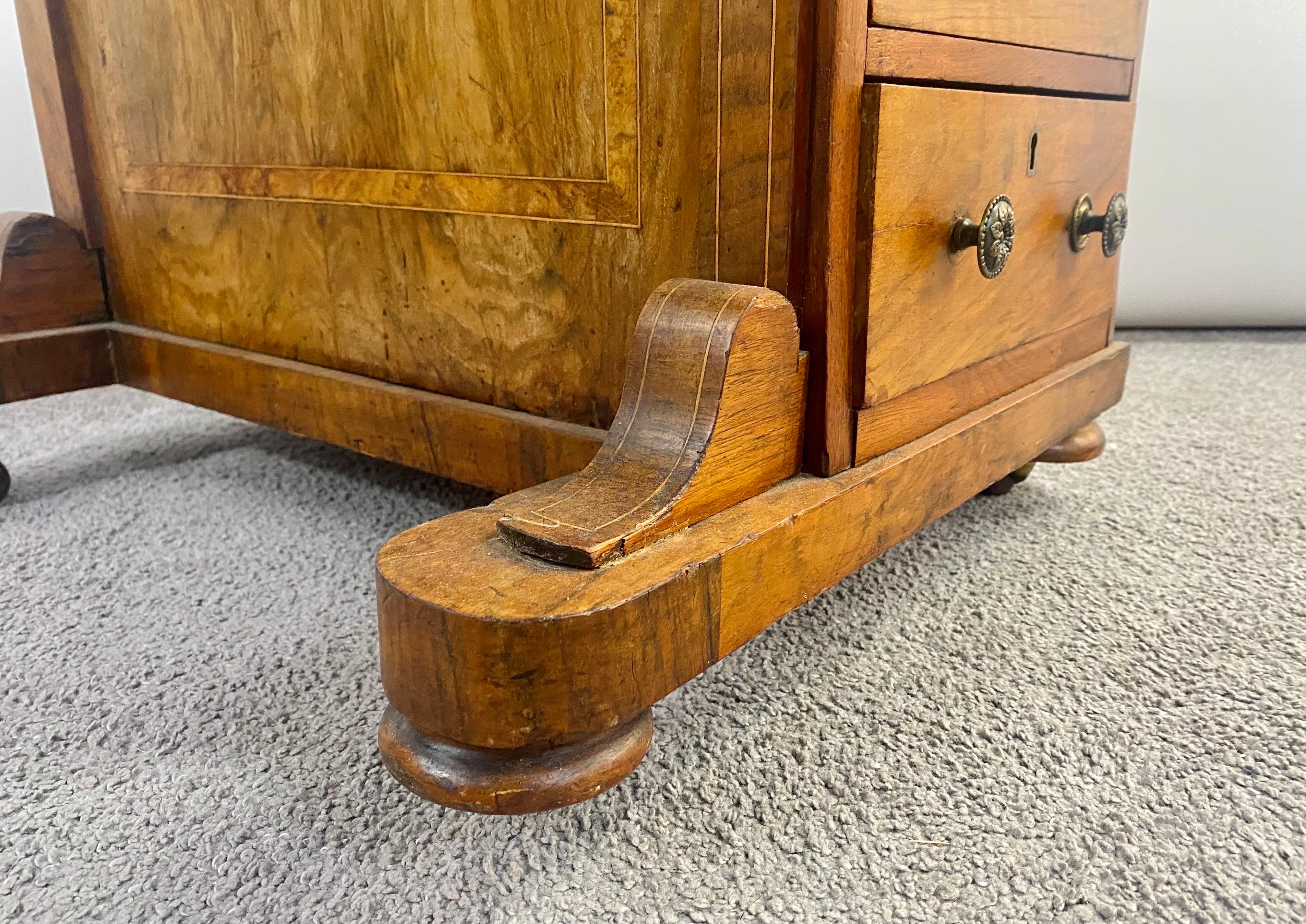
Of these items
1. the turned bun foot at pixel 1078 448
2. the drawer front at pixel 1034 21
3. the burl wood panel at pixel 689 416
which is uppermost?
the drawer front at pixel 1034 21

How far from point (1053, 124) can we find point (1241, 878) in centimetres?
56

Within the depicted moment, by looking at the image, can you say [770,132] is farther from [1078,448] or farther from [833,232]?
[1078,448]

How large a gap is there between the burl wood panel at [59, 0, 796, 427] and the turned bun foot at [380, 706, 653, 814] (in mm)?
275

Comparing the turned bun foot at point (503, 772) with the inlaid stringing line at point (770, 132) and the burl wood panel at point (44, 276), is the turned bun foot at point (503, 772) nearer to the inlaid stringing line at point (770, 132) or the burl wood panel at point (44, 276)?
the inlaid stringing line at point (770, 132)

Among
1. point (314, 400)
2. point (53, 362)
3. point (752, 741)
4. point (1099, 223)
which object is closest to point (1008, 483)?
point (1099, 223)

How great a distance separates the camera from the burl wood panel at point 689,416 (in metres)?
0.54

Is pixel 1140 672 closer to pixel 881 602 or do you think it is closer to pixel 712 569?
pixel 881 602

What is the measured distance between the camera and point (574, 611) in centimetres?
45

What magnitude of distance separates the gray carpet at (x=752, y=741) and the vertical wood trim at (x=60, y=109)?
0.32 metres

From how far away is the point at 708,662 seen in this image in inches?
20.9

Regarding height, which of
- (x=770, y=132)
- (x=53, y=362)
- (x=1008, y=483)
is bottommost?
(x=1008, y=483)

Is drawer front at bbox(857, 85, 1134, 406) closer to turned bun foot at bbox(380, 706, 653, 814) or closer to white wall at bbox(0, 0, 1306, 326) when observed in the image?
turned bun foot at bbox(380, 706, 653, 814)

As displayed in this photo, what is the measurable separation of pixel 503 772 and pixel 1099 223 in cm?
68

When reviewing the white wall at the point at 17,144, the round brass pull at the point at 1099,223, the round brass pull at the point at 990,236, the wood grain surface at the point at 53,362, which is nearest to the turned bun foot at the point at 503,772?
the round brass pull at the point at 990,236
